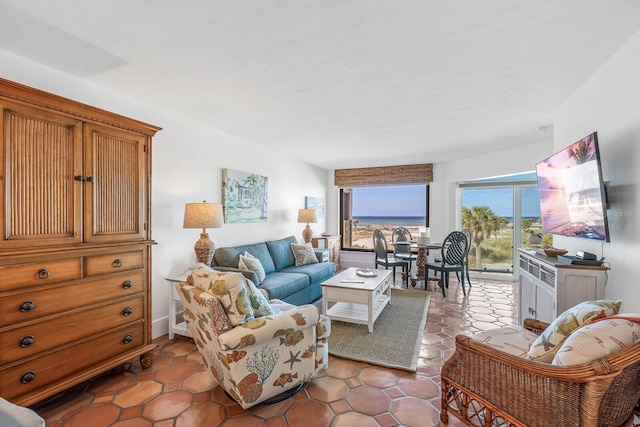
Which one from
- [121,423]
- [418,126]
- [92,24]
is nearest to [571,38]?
[418,126]

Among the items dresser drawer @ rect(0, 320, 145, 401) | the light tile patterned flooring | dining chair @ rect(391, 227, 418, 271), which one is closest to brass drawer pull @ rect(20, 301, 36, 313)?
dresser drawer @ rect(0, 320, 145, 401)

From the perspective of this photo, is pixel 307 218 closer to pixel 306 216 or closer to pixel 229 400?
pixel 306 216

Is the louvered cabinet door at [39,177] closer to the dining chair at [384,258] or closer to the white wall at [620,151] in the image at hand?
the white wall at [620,151]

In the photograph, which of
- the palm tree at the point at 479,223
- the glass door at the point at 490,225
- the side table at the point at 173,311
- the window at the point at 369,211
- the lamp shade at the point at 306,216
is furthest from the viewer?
the window at the point at 369,211

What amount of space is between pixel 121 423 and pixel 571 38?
3604mm

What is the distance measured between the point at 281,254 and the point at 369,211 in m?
3.58

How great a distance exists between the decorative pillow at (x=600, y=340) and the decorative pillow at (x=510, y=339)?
1.56ft

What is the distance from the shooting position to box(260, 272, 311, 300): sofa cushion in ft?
10.8

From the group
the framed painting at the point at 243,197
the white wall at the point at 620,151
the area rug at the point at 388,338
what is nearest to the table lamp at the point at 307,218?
the framed painting at the point at 243,197

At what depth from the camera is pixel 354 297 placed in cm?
320

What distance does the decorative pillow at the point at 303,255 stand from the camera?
4.61 metres

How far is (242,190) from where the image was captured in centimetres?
425

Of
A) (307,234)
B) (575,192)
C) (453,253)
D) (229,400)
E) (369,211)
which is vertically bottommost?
(229,400)

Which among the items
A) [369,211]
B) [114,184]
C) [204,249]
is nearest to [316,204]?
[369,211]
